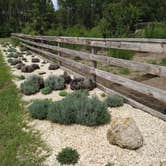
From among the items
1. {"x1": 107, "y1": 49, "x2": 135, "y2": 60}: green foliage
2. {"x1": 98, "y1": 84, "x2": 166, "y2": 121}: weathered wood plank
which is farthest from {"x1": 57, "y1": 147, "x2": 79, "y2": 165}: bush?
{"x1": 107, "y1": 49, "x2": 135, "y2": 60}: green foliage

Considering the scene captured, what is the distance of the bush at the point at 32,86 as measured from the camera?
6172 millimetres

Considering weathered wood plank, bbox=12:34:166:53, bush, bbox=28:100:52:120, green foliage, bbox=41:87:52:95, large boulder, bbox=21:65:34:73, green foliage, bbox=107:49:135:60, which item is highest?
weathered wood plank, bbox=12:34:166:53

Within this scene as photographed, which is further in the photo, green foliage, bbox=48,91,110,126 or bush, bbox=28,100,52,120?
bush, bbox=28,100,52,120

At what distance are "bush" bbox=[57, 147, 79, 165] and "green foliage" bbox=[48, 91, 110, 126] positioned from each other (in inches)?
31.8

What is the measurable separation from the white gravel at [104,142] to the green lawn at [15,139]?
0.18 metres

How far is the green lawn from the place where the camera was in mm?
3409

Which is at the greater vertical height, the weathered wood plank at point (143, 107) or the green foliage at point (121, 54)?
the green foliage at point (121, 54)

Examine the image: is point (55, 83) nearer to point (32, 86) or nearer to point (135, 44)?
point (32, 86)

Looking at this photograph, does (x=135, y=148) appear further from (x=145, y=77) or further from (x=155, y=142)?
(x=145, y=77)

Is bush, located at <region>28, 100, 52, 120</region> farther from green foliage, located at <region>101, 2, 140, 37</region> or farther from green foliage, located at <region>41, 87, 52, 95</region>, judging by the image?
green foliage, located at <region>101, 2, 140, 37</region>

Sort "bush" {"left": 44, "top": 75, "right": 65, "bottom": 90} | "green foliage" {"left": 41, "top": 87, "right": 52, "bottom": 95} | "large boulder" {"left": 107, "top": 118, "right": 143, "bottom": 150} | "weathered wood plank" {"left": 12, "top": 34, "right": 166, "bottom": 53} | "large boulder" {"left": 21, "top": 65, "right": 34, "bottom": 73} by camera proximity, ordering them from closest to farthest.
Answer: "large boulder" {"left": 107, "top": 118, "right": 143, "bottom": 150}, "weathered wood plank" {"left": 12, "top": 34, "right": 166, "bottom": 53}, "green foliage" {"left": 41, "top": 87, "right": 52, "bottom": 95}, "bush" {"left": 44, "top": 75, "right": 65, "bottom": 90}, "large boulder" {"left": 21, "top": 65, "right": 34, "bottom": 73}

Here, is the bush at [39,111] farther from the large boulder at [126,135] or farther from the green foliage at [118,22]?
the green foliage at [118,22]

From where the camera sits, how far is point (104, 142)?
3.74 meters

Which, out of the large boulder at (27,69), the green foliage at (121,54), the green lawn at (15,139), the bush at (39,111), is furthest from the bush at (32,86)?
the green foliage at (121,54)
